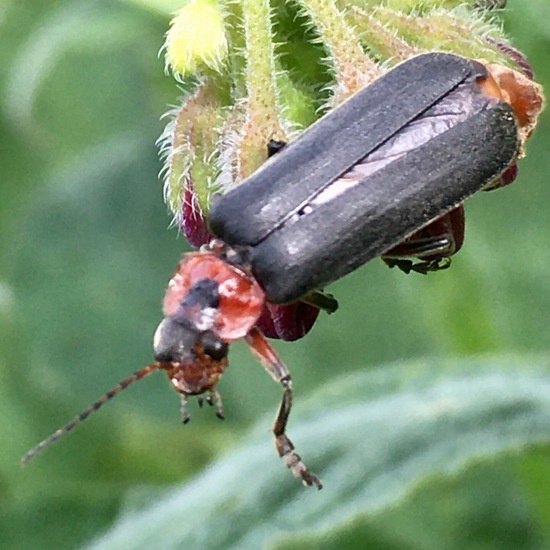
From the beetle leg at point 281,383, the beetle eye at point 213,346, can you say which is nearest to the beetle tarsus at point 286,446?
the beetle leg at point 281,383

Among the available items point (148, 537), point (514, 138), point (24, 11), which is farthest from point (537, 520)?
point (24, 11)

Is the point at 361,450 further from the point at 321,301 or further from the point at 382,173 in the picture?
the point at 382,173

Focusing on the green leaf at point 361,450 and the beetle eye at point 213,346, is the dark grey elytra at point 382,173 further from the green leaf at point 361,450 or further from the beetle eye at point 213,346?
the green leaf at point 361,450

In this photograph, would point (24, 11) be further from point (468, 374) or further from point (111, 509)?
point (468, 374)

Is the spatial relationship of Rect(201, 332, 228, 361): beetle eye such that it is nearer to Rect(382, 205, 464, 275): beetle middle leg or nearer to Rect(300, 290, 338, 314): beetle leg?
Rect(300, 290, 338, 314): beetle leg

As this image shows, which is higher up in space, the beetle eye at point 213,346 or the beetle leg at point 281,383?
the beetle eye at point 213,346
